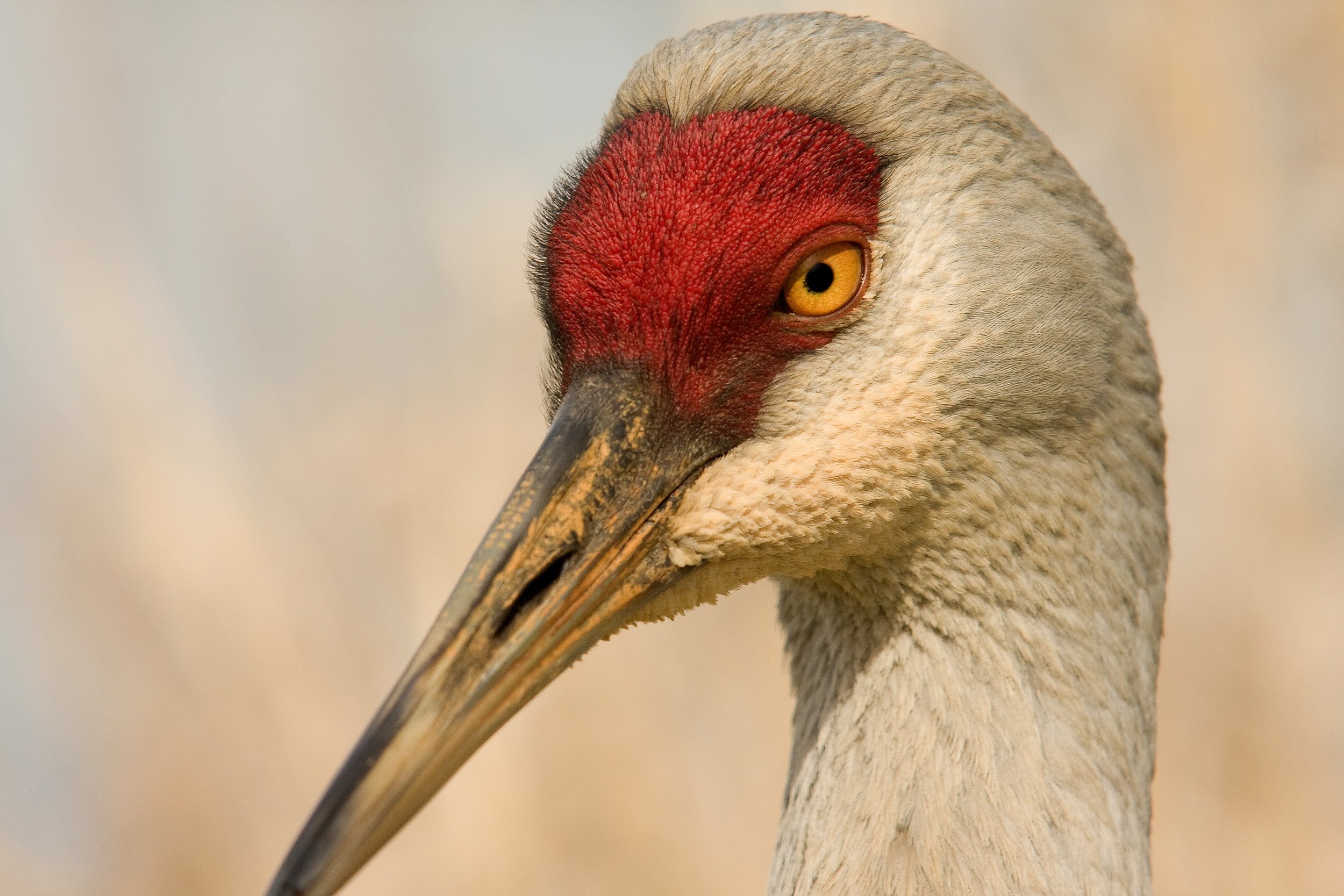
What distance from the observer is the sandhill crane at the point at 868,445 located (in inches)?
82.7

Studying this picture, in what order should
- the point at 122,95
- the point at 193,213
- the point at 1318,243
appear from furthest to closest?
the point at 193,213 < the point at 122,95 < the point at 1318,243

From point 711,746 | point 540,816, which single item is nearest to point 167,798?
point 540,816

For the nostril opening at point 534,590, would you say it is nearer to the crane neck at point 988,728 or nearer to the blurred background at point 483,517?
the crane neck at point 988,728

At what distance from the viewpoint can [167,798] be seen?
20.4 ft

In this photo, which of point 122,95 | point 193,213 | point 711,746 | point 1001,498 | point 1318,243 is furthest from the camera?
point 193,213

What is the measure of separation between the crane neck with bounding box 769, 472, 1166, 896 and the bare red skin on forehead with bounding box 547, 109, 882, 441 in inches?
17.4

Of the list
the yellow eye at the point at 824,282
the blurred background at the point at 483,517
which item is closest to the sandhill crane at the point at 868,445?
the yellow eye at the point at 824,282

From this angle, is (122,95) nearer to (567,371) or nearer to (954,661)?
(567,371)

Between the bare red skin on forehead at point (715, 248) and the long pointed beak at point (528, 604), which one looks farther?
the bare red skin on forehead at point (715, 248)

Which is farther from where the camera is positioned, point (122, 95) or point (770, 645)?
point (122, 95)

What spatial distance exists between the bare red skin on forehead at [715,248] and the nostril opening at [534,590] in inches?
12.8

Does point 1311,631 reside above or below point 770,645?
above

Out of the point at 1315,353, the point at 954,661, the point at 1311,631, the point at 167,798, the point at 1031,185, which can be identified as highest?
the point at 1315,353

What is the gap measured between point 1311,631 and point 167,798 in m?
5.20
